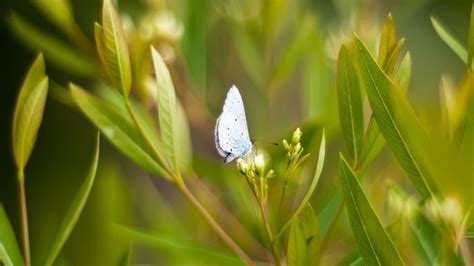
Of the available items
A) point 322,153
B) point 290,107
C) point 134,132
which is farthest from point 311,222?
point 290,107

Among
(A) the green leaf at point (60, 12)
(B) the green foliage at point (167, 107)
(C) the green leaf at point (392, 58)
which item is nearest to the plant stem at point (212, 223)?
(B) the green foliage at point (167, 107)

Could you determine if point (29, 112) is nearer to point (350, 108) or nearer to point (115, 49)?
point (115, 49)

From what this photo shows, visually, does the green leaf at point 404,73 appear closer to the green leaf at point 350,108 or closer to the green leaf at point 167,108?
the green leaf at point 350,108

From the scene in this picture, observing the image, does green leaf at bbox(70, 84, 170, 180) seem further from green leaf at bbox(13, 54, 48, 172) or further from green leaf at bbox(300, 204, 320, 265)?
green leaf at bbox(300, 204, 320, 265)

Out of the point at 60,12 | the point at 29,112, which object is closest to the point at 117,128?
the point at 29,112

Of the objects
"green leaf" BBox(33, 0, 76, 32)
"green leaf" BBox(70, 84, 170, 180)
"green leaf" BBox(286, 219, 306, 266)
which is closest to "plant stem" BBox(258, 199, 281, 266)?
"green leaf" BBox(286, 219, 306, 266)
